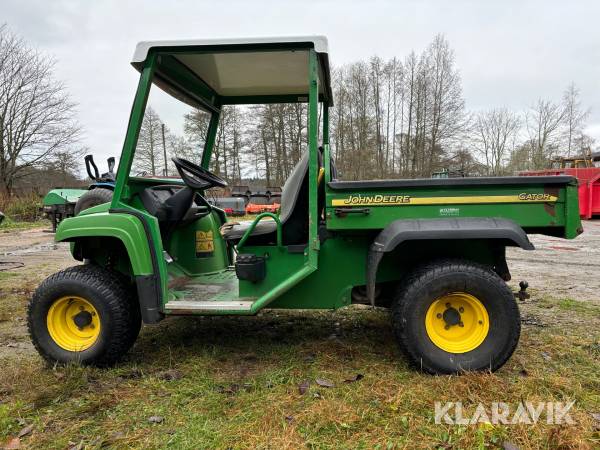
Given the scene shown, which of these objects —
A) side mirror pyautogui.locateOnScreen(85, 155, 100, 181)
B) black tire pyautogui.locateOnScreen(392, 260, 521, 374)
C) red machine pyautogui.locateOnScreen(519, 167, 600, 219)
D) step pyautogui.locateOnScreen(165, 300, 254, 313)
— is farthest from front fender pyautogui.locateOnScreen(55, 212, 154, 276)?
red machine pyautogui.locateOnScreen(519, 167, 600, 219)

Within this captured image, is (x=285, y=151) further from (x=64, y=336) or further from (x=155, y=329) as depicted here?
(x=64, y=336)

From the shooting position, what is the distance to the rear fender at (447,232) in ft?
8.49

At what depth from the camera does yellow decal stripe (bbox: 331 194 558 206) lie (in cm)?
269

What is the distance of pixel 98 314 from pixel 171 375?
655 mm

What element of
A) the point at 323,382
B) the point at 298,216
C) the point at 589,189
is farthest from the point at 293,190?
the point at 589,189

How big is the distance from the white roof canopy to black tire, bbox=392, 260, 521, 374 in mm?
1643

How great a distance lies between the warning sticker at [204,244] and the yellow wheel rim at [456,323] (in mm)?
1965

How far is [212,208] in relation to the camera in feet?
12.9

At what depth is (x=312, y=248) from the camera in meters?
2.82

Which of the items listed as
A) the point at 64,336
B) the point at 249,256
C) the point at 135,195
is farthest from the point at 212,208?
the point at 64,336

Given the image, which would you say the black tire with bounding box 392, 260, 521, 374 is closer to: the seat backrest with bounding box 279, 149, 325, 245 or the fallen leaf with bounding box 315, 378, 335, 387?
the fallen leaf with bounding box 315, 378, 335, 387

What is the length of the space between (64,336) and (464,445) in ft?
8.72

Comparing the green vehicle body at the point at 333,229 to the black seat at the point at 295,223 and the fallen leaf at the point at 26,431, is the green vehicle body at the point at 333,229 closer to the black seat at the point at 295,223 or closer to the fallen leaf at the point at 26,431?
the black seat at the point at 295,223

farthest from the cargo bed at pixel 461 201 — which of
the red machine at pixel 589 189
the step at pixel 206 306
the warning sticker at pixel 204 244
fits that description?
the red machine at pixel 589 189
